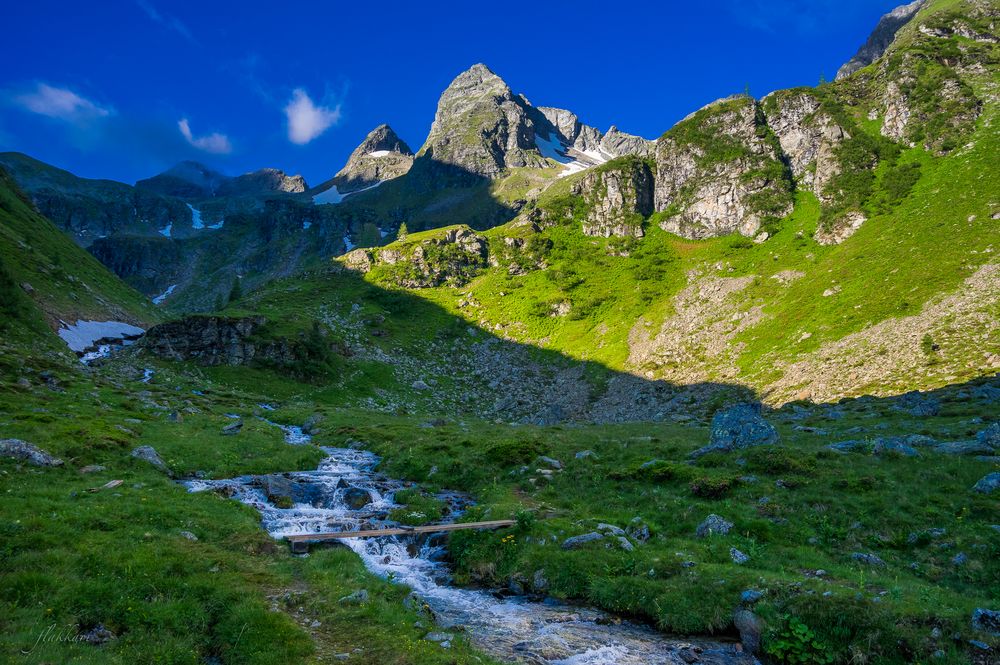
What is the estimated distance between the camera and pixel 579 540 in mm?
17438

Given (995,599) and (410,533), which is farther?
(410,533)

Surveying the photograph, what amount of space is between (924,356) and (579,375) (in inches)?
1926

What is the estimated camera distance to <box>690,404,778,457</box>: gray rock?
27.5 meters

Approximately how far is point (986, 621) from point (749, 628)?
16.8 feet

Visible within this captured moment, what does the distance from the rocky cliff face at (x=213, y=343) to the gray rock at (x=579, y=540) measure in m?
70.6

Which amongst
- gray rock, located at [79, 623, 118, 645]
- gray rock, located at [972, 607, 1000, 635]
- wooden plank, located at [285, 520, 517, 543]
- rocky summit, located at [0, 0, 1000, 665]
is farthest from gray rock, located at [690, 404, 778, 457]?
gray rock, located at [79, 623, 118, 645]

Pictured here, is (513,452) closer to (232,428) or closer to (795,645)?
(795,645)

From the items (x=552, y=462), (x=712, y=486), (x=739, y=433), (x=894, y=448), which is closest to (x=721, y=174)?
(x=739, y=433)

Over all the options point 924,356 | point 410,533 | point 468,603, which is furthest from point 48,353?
point 924,356

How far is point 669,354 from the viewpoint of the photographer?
81500 millimetres

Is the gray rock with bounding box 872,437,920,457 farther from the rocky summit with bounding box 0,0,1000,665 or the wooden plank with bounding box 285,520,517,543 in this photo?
the wooden plank with bounding box 285,520,517,543

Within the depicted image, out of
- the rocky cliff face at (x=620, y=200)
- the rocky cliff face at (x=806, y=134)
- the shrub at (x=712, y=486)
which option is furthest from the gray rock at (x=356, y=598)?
the rocky cliff face at (x=620, y=200)

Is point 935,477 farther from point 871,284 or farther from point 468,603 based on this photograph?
point 871,284

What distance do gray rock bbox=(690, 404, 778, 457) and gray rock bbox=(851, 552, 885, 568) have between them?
457 inches
